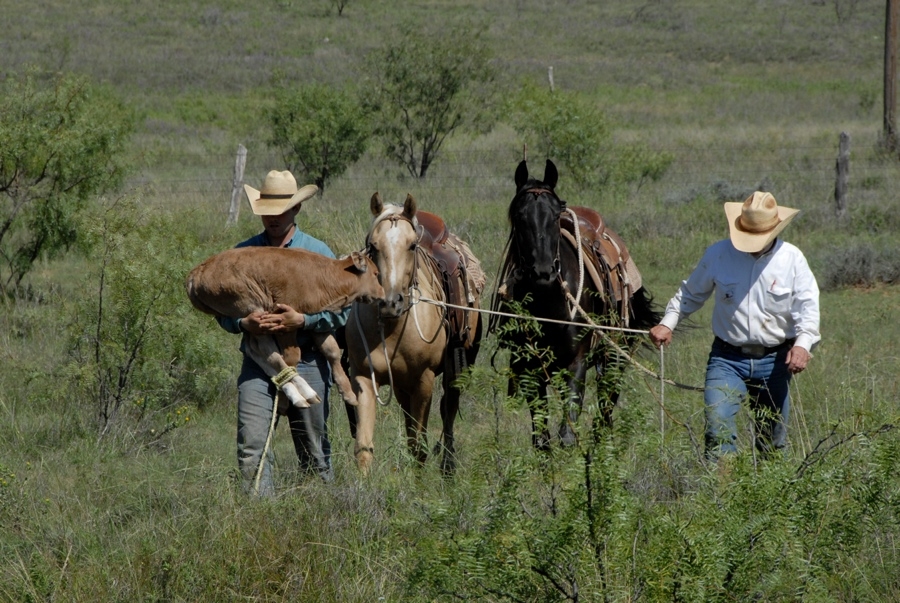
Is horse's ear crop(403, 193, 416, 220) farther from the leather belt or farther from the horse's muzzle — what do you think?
the leather belt

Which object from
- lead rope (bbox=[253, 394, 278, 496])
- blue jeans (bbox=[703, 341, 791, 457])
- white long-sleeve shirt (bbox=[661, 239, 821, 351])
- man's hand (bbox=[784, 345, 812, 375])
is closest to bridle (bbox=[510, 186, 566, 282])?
white long-sleeve shirt (bbox=[661, 239, 821, 351])

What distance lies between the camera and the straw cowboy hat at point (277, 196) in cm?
552

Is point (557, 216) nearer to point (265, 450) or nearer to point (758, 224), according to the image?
point (758, 224)

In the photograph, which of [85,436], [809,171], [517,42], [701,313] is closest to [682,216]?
[701,313]

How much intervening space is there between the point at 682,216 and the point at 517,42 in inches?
1521

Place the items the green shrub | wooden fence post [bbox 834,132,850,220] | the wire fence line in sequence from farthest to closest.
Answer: the wire fence line < wooden fence post [bbox 834,132,850,220] < the green shrub

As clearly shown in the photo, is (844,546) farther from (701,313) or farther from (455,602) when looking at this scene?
(701,313)

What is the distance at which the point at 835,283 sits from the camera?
12.8 meters

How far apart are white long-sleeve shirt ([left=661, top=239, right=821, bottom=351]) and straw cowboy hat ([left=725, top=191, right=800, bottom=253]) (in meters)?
0.13

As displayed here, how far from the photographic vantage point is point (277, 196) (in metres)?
5.61

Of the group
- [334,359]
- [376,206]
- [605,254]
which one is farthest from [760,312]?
[334,359]

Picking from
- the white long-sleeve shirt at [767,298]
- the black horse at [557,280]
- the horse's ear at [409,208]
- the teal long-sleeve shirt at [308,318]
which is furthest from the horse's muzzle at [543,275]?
the teal long-sleeve shirt at [308,318]

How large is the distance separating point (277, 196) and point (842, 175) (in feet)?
41.0

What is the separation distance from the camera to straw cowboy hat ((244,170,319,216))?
5520 millimetres
